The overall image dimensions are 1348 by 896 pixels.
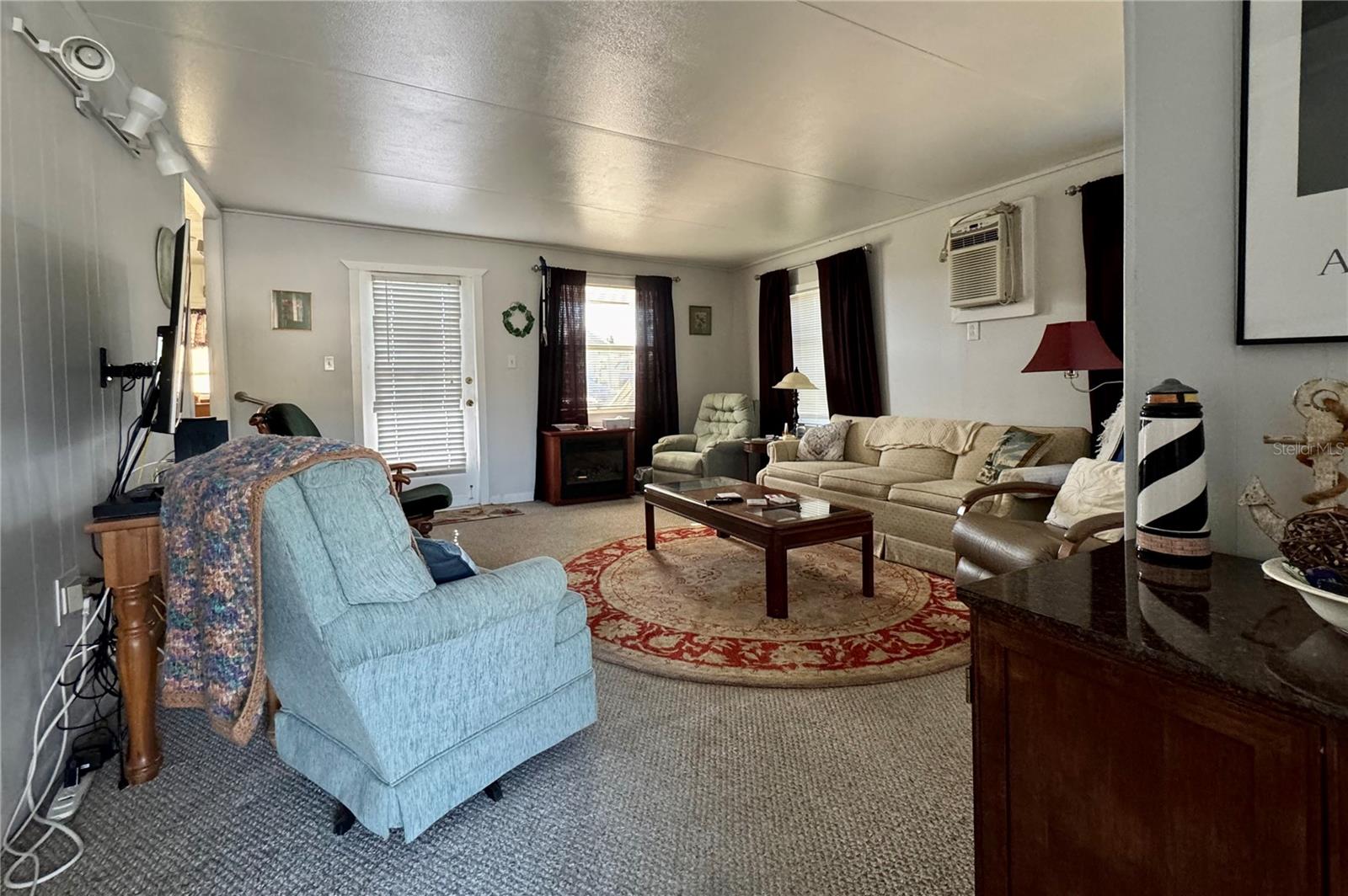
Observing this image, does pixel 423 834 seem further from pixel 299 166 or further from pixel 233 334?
pixel 233 334

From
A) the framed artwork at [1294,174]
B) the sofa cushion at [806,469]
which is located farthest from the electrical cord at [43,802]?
the sofa cushion at [806,469]

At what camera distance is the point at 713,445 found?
579 cm

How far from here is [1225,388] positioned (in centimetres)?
100

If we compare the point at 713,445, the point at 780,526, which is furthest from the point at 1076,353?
the point at 713,445

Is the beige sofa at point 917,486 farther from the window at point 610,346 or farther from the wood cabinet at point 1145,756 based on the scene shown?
the wood cabinet at point 1145,756

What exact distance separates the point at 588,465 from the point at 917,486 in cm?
316

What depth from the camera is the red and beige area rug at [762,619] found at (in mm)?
2348

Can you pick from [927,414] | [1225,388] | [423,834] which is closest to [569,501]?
[927,414]

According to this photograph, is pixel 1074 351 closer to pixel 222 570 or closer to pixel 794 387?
pixel 794 387

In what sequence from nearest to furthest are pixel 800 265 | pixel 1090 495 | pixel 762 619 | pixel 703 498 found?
pixel 1090 495 < pixel 762 619 < pixel 703 498 < pixel 800 265

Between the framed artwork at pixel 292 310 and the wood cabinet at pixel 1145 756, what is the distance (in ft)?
17.9

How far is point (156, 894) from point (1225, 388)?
7.70 feet

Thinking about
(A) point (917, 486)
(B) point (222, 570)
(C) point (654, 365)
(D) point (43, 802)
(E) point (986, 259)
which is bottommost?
(D) point (43, 802)

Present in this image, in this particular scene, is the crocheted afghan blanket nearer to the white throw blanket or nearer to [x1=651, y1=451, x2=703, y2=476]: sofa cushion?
the white throw blanket
